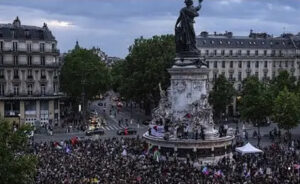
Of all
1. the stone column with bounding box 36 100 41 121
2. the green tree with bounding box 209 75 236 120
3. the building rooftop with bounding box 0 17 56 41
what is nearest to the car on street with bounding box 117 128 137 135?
the stone column with bounding box 36 100 41 121

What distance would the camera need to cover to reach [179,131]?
5631 centimetres

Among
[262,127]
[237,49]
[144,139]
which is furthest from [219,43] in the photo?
[144,139]

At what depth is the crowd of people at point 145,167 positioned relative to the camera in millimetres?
39375

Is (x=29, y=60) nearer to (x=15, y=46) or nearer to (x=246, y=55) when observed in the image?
(x=15, y=46)

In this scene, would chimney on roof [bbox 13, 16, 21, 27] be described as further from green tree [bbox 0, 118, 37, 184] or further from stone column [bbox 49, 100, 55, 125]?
green tree [bbox 0, 118, 37, 184]

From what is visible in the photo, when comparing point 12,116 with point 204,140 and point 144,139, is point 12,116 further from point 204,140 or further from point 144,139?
point 204,140

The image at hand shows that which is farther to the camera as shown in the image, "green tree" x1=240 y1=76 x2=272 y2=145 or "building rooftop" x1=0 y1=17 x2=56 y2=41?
"building rooftop" x1=0 y1=17 x2=56 y2=41

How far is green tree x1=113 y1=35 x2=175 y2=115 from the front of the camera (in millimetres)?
94000

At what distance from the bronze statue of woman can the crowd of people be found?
1163 centimetres

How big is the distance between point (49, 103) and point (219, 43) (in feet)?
132

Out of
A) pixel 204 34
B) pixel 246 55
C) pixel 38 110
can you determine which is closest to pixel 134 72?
pixel 38 110

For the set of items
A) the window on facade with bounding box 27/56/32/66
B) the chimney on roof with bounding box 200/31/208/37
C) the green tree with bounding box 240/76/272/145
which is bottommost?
the green tree with bounding box 240/76/272/145

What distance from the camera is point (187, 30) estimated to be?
195 ft

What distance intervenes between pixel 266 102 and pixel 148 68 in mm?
25522
